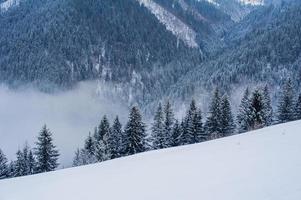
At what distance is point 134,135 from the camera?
45719 millimetres

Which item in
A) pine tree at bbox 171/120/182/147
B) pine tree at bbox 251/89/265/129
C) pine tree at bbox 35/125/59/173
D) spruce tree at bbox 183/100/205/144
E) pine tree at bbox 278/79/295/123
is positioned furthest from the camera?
pine tree at bbox 278/79/295/123

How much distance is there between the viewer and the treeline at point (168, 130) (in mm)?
45688

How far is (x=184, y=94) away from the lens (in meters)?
200

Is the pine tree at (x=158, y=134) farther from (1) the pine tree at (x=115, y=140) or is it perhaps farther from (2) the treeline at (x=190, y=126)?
(1) the pine tree at (x=115, y=140)

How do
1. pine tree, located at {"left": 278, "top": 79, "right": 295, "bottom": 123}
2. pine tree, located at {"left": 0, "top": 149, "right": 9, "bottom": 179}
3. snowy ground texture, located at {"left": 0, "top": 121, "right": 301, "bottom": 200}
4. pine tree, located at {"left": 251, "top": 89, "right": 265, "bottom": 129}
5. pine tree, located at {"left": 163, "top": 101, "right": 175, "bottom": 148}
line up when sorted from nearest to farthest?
snowy ground texture, located at {"left": 0, "top": 121, "right": 301, "bottom": 200} → pine tree, located at {"left": 251, "top": 89, "right": 265, "bottom": 129} → pine tree, located at {"left": 163, "top": 101, "right": 175, "bottom": 148} → pine tree, located at {"left": 278, "top": 79, "right": 295, "bottom": 123} → pine tree, located at {"left": 0, "top": 149, "right": 9, "bottom": 179}

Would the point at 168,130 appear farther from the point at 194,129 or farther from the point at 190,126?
the point at 194,129

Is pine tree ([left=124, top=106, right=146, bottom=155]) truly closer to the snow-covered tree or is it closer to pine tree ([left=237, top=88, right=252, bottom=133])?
the snow-covered tree

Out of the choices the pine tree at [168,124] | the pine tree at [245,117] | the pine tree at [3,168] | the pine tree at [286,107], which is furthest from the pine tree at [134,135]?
the pine tree at [286,107]

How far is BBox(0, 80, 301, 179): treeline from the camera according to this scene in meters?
45.7

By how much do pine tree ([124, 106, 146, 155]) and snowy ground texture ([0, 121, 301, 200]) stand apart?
25274 millimetres

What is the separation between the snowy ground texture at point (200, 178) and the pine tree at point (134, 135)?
25.3 m

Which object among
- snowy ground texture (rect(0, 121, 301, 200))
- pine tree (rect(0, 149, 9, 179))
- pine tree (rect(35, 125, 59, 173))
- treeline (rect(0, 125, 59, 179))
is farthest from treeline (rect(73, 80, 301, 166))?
snowy ground texture (rect(0, 121, 301, 200))

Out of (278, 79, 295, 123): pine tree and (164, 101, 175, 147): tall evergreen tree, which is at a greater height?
(278, 79, 295, 123): pine tree

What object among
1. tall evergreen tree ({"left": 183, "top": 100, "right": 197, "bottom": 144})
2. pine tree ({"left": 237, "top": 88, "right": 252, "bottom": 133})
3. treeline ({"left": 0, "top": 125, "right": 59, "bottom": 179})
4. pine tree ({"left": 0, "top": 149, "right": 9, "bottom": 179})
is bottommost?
pine tree ({"left": 0, "top": 149, "right": 9, "bottom": 179})
